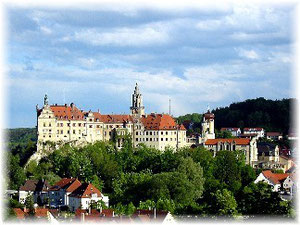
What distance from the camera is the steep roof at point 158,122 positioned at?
198 feet

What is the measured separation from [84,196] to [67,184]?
3.51 m

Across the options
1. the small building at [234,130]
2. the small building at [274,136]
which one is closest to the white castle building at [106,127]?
the small building at [274,136]

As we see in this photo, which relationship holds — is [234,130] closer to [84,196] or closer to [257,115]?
[257,115]

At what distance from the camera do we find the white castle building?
5500 centimetres

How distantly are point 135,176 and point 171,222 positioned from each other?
53.6 feet

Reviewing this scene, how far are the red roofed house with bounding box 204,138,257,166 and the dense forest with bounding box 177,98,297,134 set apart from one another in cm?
2352

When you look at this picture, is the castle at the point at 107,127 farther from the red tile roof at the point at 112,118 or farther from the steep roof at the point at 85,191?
the steep roof at the point at 85,191

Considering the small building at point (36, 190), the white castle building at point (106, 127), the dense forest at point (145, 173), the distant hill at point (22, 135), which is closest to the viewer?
the dense forest at point (145, 173)

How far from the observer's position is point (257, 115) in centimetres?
9344

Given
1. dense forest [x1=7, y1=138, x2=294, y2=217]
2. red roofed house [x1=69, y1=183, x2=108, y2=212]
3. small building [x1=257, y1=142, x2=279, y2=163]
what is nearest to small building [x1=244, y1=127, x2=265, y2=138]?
small building [x1=257, y1=142, x2=279, y2=163]

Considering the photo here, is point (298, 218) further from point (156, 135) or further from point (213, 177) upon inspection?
point (156, 135)

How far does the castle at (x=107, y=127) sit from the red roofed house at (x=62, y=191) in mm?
7946

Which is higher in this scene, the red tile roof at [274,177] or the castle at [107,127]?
the castle at [107,127]

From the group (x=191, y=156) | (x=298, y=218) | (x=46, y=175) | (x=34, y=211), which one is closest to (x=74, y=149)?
(x=46, y=175)
